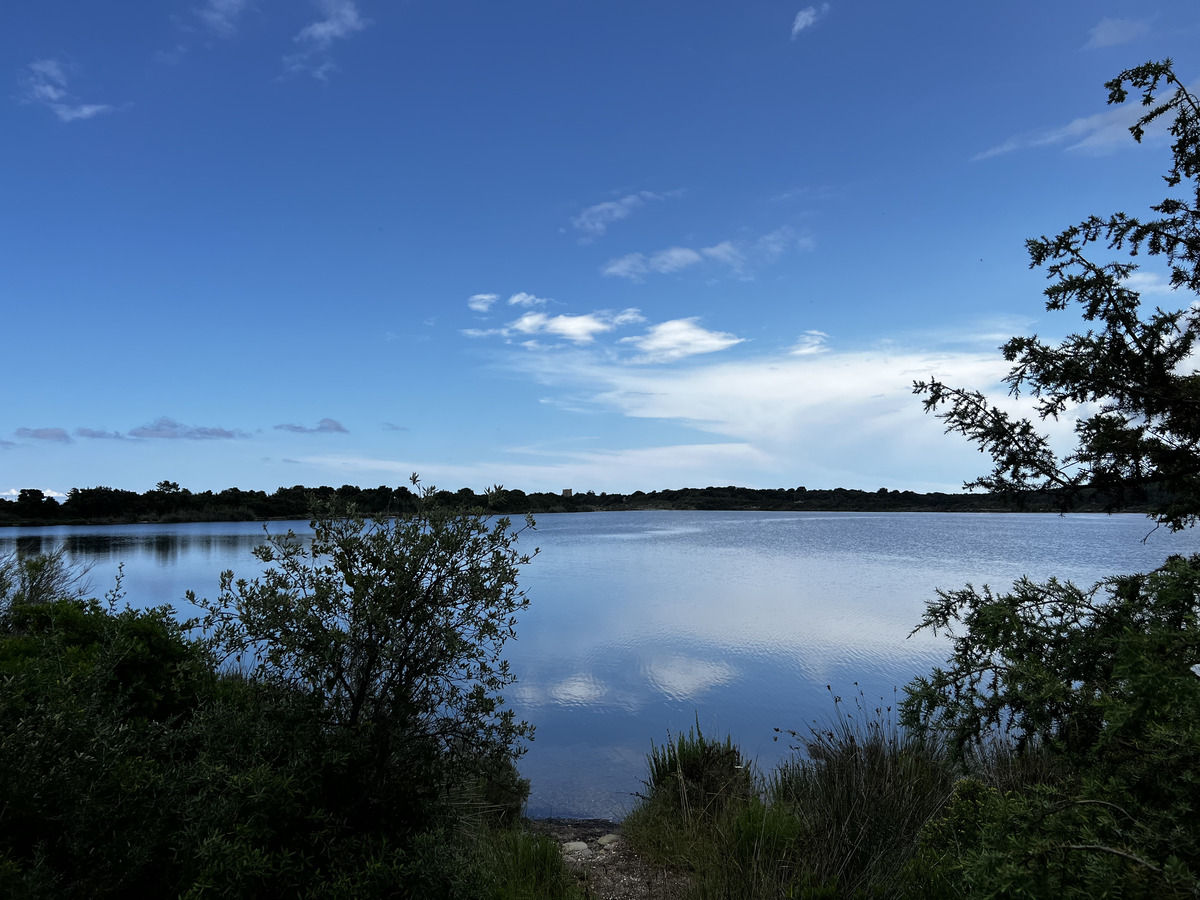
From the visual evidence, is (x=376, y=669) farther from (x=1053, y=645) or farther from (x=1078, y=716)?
(x=1053, y=645)

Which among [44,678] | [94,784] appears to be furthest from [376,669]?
[44,678]

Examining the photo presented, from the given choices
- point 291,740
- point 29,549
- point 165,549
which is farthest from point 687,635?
point 165,549

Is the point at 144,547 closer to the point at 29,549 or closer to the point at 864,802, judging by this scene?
the point at 29,549

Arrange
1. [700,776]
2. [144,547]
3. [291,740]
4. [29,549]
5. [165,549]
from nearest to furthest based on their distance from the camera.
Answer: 1. [291,740]
2. [700,776]
3. [29,549]
4. [165,549]
5. [144,547]

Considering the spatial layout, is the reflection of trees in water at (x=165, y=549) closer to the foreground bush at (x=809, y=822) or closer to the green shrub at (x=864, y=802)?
the foreground bush at (x=809, y=822)

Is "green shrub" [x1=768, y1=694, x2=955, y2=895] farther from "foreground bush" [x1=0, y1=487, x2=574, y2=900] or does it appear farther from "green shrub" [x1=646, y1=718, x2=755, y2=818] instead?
"foreground bush" [x1=0, y1=487, x2=574, y2=900]

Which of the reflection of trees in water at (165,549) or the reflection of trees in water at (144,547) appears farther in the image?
the reflection of trees in water at (165,549)

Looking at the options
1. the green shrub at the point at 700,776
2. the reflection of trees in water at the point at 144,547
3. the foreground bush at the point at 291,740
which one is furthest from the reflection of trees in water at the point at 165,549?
the foreground bush at the point at 291,740

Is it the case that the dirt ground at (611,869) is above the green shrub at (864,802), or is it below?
below

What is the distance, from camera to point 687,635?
55.7ft

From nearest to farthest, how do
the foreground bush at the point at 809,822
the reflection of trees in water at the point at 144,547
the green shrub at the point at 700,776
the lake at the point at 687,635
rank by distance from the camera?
the foreground bush at the point at 809,822, the green shrub at the point at 700,776, the lake at the point at 687,635, the reflection of trees in water at the point at 144,547

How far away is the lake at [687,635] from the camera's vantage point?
408 inches

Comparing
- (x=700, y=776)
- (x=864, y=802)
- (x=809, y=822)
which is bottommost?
(x=700, y=776)

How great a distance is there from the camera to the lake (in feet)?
34.0
